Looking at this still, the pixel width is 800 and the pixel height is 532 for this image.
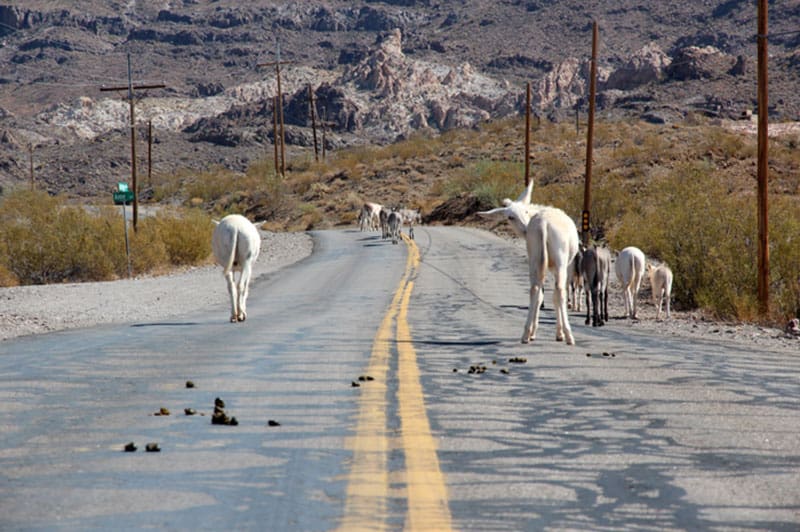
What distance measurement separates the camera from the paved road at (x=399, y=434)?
431cm

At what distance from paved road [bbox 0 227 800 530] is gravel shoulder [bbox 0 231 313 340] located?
3.75 m

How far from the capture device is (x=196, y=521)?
13.5 feet

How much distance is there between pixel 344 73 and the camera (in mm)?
154125

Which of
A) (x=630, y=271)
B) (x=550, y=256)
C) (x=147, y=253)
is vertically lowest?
(x=147, y=253)

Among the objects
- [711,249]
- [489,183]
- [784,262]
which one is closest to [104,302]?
[711,249]

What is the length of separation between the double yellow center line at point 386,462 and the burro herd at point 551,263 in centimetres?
282

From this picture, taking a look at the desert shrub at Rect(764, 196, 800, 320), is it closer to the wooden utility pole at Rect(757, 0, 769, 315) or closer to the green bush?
the green bush

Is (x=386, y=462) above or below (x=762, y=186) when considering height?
below

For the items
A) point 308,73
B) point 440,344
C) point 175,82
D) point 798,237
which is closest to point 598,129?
point 798,237

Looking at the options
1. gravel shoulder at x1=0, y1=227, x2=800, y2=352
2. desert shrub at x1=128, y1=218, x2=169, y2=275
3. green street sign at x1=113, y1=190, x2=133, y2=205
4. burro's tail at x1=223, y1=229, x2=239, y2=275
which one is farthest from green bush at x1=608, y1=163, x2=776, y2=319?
desert shrub at x1=128, y1=218, x2=169, y2=275

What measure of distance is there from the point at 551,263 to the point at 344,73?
14701 cm

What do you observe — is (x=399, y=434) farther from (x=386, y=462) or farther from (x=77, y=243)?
(x=77, y=243)

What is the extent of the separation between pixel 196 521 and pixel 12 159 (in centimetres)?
12129

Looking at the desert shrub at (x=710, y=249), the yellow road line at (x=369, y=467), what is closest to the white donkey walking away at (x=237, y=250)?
the yellow road line at (x=369, y=467)
